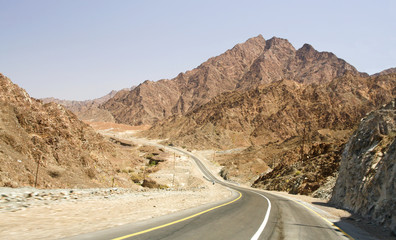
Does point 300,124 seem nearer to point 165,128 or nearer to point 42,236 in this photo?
point 165,128

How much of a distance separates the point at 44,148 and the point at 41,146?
315 millimetres

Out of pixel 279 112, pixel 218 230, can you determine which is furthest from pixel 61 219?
pixel 279 112

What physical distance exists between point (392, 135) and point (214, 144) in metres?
106

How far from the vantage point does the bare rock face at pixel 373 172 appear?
1233 centimetres

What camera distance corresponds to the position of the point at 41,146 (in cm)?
2453

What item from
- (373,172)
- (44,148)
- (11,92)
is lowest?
(44,148)

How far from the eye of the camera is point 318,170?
36500mm

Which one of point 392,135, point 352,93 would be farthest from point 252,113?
point 392,135

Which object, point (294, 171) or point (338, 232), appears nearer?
point (338, 232)

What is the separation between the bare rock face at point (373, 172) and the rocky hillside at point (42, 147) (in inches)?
828

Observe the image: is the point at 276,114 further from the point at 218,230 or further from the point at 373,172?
the point at 218,230

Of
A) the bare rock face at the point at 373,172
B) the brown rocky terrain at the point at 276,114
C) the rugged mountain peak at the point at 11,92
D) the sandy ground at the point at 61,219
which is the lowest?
the sandy ground at the point at 61,219

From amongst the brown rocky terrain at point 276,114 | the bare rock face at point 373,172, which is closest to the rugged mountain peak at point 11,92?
the bare rock face at point 373,172

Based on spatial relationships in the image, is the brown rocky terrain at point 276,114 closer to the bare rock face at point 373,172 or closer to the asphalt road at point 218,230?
the bare rock face at point 373,172
